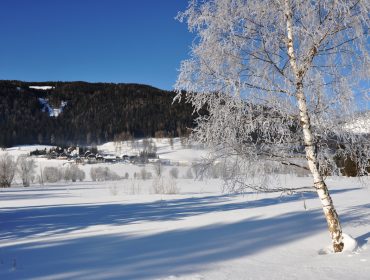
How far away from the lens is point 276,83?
27.2ft

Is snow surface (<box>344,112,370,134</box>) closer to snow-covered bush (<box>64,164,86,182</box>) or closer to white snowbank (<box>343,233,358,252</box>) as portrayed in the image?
white snowbank (<box>343,233,358,252</box>)

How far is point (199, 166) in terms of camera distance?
28.5ft

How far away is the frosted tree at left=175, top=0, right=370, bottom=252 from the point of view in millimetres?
7988

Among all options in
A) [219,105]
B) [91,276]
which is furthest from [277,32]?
[91,276]

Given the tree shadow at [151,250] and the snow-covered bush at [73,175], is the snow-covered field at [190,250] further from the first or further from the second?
the snow-covered bush at [73,175]

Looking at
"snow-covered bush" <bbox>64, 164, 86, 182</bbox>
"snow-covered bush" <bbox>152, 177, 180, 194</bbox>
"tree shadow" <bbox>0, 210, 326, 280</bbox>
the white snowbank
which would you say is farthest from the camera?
"snow-covered bush" <bbox>64, 164, 86, 182</bbox>

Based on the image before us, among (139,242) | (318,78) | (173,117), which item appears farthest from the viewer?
(173,117)

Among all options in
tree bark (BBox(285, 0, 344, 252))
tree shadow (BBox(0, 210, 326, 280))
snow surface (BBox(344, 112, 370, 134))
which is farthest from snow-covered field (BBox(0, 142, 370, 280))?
snow surface (BBox(344, 112, 370, 134))

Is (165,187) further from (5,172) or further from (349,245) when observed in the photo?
(5,172)

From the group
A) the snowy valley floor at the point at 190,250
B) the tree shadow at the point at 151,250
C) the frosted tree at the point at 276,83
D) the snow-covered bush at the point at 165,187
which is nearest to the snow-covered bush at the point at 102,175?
the snow-covered bush at the point at 165,187

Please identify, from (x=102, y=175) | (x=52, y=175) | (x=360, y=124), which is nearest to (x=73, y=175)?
(x=52, y=175)

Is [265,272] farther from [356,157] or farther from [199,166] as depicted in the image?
[356,157]

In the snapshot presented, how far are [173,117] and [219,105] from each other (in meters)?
169

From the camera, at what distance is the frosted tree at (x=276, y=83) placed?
7988mm
